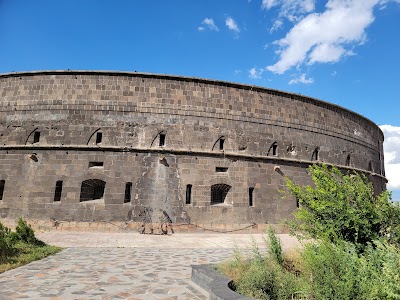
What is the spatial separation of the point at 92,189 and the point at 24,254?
21.1ft

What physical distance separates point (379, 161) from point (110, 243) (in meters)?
21.4

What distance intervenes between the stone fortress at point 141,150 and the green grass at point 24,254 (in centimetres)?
470

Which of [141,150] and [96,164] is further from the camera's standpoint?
[141,150]

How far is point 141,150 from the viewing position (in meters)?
14.1

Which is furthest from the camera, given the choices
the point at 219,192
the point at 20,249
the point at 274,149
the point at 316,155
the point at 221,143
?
the point at 316,155

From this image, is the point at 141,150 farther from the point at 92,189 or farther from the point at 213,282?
the point at 213,282

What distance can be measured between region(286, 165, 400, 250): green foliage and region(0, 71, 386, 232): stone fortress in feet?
28.3

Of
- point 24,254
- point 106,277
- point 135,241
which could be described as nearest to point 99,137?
point 135,241

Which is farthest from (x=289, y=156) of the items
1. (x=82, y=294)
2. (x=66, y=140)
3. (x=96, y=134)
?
(x=82, y=294)

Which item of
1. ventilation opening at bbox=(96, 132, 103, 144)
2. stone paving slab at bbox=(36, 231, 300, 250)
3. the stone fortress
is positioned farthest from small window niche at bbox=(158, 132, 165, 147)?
stone paving slab at bbox=(36, 231, 300, 250)

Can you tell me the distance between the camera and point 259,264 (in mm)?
5457

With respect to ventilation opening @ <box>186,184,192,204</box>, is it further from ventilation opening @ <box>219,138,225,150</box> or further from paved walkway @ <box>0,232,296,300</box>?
paved walkway @ <box>0,232,296,300</box>

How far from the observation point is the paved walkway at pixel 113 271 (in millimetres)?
4824

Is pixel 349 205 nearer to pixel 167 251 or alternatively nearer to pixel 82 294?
pixel 82 294
